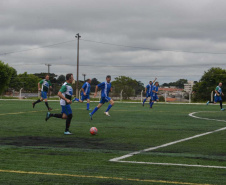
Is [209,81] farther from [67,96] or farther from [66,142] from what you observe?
[66,142]

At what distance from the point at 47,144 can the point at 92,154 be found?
1.70m

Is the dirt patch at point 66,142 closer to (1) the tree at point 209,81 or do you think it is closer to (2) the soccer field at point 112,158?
(2) the soccer field at point 112,158

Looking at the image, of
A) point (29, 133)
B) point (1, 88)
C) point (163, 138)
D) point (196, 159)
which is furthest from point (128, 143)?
point (1, 88)

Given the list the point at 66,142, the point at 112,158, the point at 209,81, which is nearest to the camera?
the point at 112,158

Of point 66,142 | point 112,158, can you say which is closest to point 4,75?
point 66,142

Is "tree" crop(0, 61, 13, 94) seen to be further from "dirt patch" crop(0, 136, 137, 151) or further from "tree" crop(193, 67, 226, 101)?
"dirt patch" crop(0, 136, 137, 151)

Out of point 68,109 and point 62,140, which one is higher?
point 68,109

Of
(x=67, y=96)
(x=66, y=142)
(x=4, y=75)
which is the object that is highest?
(x=4, y=75)

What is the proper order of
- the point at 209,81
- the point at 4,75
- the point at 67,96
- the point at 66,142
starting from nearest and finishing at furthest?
1. the point at 66,142
2. the point at 67,96
3. the point at 4,75
4. the point at 209,81

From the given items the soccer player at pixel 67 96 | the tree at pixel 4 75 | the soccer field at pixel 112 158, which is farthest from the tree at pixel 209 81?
the soccer field at pixel 112 158

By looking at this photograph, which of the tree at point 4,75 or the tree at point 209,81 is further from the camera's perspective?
the tree at point 209,81

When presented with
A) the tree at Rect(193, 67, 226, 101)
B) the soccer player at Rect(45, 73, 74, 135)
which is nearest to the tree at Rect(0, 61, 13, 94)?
the tree at Rect(193, 67, 226, 101)

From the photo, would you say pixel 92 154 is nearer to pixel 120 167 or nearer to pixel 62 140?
pixel 120 167

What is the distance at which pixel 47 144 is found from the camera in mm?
8484
